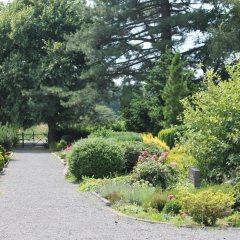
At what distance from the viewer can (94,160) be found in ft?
59.6

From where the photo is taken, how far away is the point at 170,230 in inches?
381

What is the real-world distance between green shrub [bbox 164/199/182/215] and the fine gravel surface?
107 cm

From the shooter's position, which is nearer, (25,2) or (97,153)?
(97,153)

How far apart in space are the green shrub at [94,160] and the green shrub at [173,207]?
6816mm

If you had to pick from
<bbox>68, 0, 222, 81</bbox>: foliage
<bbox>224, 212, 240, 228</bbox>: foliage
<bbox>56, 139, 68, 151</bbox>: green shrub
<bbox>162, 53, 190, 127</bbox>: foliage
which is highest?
<bbox>68, 0, 222, 81</bbox>: foliage

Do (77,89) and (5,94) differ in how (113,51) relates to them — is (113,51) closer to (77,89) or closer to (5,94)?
(77,89)

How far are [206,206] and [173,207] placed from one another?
4.90 ft

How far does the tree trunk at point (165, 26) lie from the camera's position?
114ft

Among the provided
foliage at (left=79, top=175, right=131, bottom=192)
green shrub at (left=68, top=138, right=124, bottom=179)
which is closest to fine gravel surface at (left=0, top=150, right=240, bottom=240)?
foliage at (left=79, top=175, right=131, bottom=192)

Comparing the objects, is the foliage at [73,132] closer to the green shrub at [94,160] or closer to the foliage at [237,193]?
the green shrub at [94,160]

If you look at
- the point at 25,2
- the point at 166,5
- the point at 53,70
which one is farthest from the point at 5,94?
the point at 166,5

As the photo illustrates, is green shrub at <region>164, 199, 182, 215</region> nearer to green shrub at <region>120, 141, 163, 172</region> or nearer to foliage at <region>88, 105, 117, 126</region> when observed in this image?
green shrub at <region>120, 141, 163, 172</region>

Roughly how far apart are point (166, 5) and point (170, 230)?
28.9 meters

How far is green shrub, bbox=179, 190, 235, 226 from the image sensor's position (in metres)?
9.96
